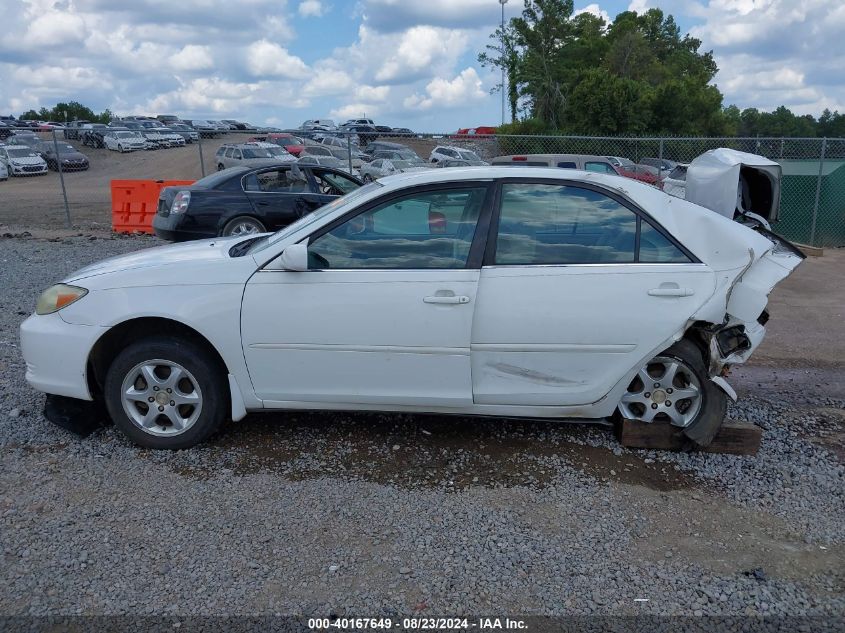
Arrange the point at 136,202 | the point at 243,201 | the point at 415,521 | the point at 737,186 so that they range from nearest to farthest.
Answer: the point at 415,521 < the point at 737,186 < the point at 243,201 < the point at 136,202

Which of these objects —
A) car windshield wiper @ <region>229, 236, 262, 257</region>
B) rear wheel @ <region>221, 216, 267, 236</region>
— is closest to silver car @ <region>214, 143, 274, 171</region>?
rear wheel @ <region>221, 216, 267, 236</region>

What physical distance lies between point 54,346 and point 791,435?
4669mm

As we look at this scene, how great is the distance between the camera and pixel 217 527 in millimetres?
3570

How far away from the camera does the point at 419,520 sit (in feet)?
12.0

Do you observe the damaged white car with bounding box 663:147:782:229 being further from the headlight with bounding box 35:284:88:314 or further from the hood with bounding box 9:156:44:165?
the hood with bounding box 9:156:44:165

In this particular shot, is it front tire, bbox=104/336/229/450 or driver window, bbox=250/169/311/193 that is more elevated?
driver window, bbox=250/169/311/193

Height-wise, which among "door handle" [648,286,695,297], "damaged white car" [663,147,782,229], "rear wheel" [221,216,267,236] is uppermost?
"damaged white car" [663,147,782,229]

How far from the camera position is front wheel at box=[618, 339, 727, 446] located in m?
4.29

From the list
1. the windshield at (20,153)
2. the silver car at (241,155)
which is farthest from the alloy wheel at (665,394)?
the windshield at (20,153)

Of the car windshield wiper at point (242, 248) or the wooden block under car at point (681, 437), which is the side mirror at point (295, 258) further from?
the wooden block under car at point (681, 437)

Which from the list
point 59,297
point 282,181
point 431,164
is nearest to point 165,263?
point 59,297

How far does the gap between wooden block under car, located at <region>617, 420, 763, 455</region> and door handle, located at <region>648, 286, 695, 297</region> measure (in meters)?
0.82

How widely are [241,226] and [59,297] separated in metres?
6.88

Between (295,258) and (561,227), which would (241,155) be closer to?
(295,258)
